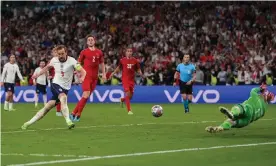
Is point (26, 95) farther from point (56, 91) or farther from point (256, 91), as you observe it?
point (256, 91)

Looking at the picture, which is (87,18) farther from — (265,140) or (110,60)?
(265,140)

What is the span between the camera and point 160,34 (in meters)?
44.2

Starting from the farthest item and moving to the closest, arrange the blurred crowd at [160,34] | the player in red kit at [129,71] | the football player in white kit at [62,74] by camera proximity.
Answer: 1. the blurred crowd at [160,34]
2. the player in red kit at [129,71]
3. the football player in white kit at [62,74]

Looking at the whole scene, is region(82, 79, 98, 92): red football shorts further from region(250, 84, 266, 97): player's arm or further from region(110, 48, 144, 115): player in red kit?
region(250, 84, 266, 97): player's arm

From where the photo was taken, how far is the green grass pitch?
11453 mm

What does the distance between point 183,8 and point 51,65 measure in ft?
91.7

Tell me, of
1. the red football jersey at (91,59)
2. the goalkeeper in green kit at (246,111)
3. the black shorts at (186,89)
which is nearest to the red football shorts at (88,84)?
the red football jersey at (91,59)

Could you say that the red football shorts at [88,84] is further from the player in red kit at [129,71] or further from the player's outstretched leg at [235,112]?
the player's outstretched leg at [235,112]

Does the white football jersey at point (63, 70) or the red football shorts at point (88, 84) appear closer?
the white football jersey at point (63, 70)

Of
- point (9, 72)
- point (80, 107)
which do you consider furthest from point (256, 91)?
point (9, 72)

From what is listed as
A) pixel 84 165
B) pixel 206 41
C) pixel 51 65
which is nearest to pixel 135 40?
pixel 206 41

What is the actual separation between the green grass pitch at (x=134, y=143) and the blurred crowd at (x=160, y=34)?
17.1 metres

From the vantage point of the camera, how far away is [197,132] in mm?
17109

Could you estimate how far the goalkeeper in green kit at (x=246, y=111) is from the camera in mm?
14880
